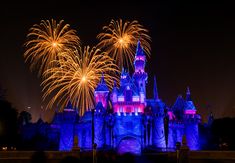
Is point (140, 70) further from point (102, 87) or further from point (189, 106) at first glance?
point (189, 106)

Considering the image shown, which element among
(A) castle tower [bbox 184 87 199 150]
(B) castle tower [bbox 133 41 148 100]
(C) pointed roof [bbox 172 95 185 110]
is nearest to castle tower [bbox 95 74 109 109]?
(B) castle tower [bbox 133 41 148 100]

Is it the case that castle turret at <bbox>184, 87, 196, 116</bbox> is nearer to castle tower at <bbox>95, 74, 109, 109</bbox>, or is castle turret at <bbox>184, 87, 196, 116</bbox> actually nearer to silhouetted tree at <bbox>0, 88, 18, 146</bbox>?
castle tower at <bbox>95, 74, 109, 109</bbox>

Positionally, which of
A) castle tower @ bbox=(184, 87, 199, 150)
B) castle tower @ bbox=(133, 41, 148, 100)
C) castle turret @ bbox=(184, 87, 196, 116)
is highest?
castle tower @ bbox=(133, 41, 148, 100)

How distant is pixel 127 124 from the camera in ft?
235

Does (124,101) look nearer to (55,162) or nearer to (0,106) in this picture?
(0,106)

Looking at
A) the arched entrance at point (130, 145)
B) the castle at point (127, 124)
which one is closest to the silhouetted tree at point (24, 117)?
the castle at point (127, 124)

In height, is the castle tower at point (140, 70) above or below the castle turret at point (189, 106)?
above

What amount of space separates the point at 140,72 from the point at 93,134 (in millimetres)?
20435

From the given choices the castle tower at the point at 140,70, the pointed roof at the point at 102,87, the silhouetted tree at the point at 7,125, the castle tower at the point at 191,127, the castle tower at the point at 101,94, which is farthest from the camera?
the castle tower at the point at 140,70

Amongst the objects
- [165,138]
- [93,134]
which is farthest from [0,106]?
[165,138]

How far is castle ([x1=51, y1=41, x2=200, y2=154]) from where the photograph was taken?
71.0m

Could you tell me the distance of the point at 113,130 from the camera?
71.8 m

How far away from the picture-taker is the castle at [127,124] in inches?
2795

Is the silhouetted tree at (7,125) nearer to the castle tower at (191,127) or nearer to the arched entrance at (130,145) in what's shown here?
the arched entrance at (130,145)
